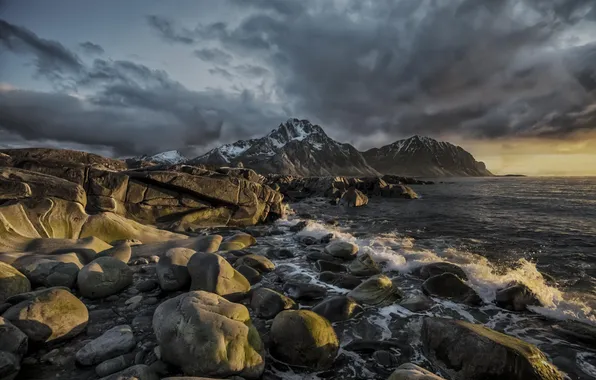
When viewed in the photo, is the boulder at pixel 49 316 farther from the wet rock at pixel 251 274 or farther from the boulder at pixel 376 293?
the boulder at pixel 376 293

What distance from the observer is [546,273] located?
1320cm

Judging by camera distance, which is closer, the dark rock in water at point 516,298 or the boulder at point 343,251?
the dark rock in water at point 516,298

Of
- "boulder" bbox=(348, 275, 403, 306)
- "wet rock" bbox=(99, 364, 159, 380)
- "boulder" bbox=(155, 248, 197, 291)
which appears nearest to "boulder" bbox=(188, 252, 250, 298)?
"boulder" bbox=(155, 248, 197, 291)

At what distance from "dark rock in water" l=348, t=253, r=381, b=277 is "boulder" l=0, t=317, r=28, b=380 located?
995 centimetres

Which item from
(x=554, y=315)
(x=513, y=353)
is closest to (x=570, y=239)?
(x=554, y=315)

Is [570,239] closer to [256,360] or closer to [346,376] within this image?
[346,376]

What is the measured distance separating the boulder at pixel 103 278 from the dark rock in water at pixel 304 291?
519 cm

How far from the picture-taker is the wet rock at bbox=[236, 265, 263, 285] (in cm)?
1123

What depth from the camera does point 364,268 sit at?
1244 cm

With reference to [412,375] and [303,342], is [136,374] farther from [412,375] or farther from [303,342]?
[412,375]

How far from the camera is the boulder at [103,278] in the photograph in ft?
28.5

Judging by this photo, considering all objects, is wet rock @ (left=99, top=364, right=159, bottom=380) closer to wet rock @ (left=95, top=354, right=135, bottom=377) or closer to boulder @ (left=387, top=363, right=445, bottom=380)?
wet rock @ (left=95, top=354, right=135, bottom=377)

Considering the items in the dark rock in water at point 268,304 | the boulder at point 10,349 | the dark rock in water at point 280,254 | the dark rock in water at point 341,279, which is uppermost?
the boulder at point 10,349

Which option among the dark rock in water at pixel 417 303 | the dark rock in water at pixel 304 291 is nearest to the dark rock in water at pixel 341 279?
the dark rock in water at pixel 304 291
